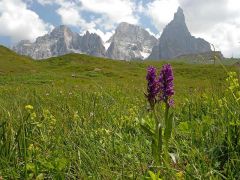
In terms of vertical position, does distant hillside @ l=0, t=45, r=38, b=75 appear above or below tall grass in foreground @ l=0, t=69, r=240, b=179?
above

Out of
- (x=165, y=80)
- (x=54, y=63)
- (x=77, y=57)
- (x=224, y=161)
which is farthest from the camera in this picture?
(x=77, y=57)

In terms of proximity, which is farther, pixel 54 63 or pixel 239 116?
pixel 54 63

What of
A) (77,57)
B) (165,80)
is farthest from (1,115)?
(77,57)

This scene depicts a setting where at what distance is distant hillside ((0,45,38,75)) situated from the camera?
60625 millimetres

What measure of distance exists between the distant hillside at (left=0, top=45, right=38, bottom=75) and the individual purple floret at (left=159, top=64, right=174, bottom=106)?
5600 centimetres

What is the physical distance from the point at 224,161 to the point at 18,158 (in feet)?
6.83

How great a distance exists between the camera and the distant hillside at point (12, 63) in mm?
60625

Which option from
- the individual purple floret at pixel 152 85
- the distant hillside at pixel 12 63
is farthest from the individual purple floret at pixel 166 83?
the distant hillside at pixel 12 63

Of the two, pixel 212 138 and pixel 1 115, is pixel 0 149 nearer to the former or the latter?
pixel 1 115

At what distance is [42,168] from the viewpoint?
3547 mm

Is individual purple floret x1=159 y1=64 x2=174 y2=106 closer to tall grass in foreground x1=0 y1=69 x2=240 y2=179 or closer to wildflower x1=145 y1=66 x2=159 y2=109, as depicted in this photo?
wildflower x1=145 y1=66 x2=159 y2=109

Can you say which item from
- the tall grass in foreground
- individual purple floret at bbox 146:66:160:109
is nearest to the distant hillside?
the tall grass in foreground

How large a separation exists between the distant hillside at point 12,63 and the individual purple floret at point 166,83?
56.0m

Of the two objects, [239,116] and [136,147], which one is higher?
[239,116]
